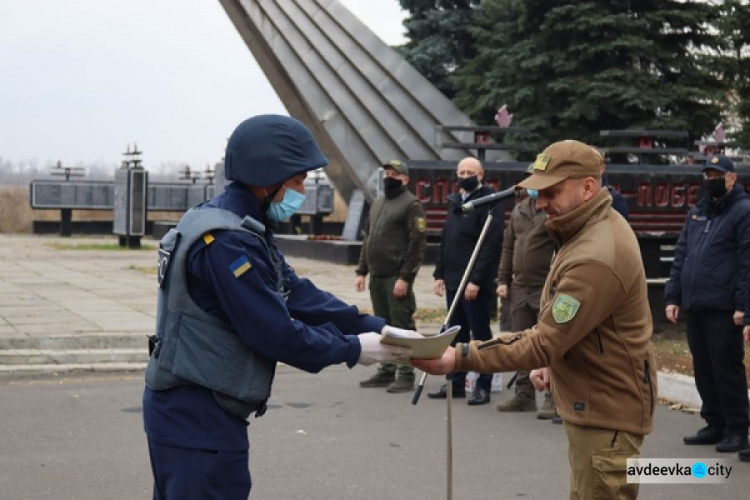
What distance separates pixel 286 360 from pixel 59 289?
48.1 ft

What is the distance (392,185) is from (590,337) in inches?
258

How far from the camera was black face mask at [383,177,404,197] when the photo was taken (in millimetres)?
10508

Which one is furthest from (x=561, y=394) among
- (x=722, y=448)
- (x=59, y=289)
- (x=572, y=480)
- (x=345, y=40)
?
(x=345, y=40)

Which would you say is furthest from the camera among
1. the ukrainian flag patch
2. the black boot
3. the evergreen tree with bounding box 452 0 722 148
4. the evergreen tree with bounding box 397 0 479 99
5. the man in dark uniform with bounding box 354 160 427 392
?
the evergreen tree with bounding box 397 0 479 99

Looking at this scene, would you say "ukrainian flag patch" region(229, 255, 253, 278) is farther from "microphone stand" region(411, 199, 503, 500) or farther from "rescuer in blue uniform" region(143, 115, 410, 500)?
"microphone stand" region(411, 199, 503, 500)

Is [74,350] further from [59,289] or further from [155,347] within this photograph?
[155,347]

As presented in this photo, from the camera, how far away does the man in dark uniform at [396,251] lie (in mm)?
10398

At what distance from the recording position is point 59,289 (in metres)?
17.7

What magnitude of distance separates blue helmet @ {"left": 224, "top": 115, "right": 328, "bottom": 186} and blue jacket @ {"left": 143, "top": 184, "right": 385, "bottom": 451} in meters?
0.12

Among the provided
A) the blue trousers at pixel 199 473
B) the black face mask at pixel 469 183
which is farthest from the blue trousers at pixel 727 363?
the blue trousers at pixel 199 473

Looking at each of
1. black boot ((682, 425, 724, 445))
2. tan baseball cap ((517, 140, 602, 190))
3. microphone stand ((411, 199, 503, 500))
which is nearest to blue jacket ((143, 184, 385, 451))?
tan baseball cap ((517, 140, 602, 190))

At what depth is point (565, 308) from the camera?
158 inches

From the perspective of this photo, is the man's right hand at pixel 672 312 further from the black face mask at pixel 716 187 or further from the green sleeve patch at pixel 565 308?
the green sleeve patch at pixel 565 308

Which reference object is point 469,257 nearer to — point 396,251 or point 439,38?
point 396,251
